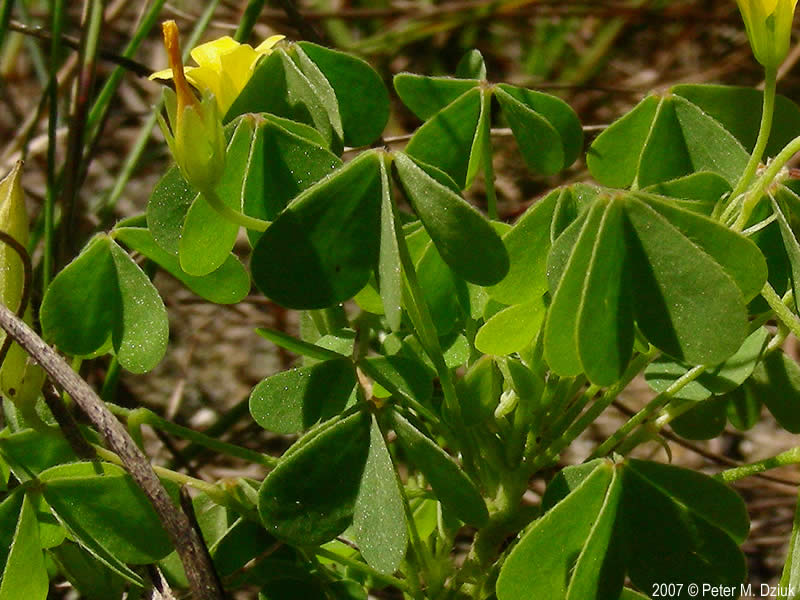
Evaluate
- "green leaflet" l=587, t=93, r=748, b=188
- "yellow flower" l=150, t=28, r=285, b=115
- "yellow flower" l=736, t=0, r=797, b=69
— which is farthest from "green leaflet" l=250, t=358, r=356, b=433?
"yellow flower" l=736, t=0, r=797, b=69

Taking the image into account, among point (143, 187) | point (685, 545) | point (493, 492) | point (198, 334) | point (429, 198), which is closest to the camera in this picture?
point (429, 198)

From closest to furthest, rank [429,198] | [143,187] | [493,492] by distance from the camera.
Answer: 1. [429,198]
2. [493,492]
3. [143,187]

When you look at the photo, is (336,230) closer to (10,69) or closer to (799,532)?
Answer: (799,532)

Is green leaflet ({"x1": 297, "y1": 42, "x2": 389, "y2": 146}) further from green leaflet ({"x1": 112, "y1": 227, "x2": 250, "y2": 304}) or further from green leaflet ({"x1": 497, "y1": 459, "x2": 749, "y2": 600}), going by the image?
green leaflet ({"x1": 497, "y1": 459, "x2": 749, "y2": 600})

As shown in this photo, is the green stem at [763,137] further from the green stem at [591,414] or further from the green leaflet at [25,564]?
the green leaflet at [25,564]

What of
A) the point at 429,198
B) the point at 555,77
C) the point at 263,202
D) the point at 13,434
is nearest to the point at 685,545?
the point at 429,198

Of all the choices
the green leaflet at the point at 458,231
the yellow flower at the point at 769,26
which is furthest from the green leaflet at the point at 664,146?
the green leaflet at the point at 458,231

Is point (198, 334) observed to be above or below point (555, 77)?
below
